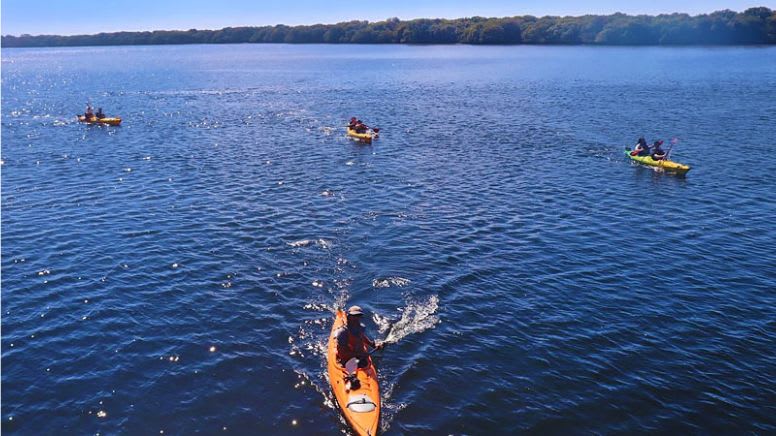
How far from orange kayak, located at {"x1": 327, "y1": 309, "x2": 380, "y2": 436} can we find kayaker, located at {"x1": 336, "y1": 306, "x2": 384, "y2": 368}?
0.35 metres

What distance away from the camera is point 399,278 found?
2761cm

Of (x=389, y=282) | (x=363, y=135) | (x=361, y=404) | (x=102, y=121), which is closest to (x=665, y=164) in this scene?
(x=363, y=135)

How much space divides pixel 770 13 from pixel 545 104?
526 feet

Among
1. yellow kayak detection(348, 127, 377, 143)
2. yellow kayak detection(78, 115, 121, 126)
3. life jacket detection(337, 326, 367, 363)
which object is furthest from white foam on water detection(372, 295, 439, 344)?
yellow kayak detection(78, 115, 121, 126)

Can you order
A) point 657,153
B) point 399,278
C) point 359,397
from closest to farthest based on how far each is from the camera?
point 359,397, point 399,278, point 657,153

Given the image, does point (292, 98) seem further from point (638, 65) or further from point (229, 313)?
point (638, 65)

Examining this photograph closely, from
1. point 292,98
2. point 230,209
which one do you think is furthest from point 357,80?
point 230,209

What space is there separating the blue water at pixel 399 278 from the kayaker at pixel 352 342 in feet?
4.82

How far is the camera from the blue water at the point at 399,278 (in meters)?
19.1

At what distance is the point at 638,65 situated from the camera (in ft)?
450

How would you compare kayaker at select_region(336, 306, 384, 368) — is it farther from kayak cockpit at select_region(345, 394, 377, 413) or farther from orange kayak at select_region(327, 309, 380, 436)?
kayak cockpit at select_region(345, 394, 377, 413)

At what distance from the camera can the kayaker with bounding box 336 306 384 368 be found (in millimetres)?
19703

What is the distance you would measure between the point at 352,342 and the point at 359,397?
2.27 m

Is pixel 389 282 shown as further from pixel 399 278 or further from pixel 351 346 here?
pixel 351 346
